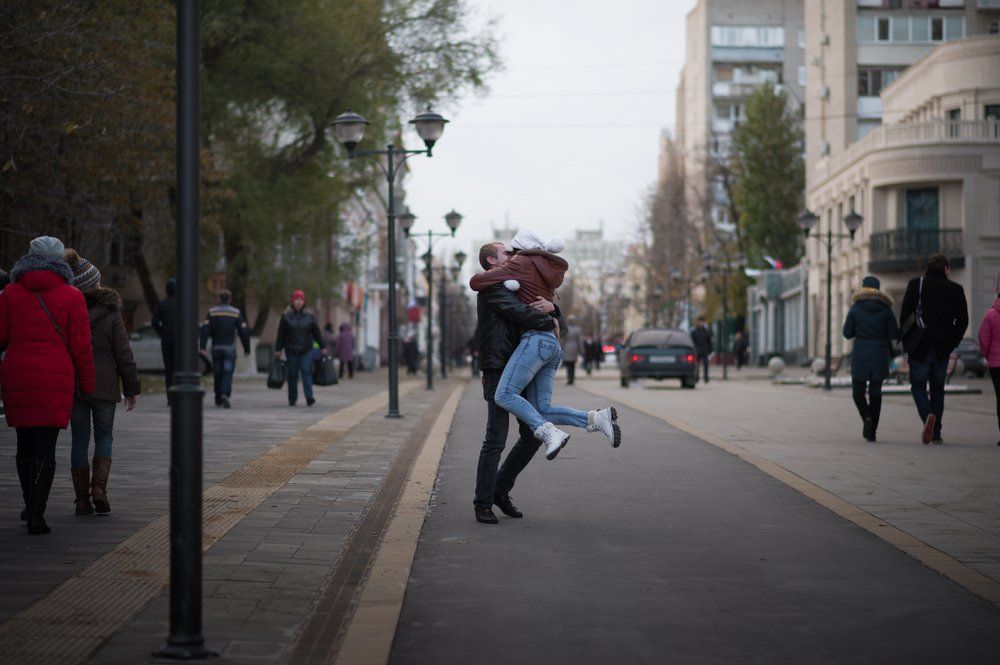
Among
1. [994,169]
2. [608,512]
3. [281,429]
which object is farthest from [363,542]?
[994,169]

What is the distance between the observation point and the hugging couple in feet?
26.9

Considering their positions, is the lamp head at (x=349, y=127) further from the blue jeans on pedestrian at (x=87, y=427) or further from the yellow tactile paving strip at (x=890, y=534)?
the blue jeans on pedestrian at (x=87, y=427)

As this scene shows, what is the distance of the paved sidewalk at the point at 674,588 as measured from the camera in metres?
5.04

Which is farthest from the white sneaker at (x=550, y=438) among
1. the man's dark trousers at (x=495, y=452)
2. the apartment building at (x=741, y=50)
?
the apartment building at (x=741, y=50)

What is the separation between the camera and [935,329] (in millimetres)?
14016

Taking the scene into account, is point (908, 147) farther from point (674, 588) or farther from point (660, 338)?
point (674, 588)

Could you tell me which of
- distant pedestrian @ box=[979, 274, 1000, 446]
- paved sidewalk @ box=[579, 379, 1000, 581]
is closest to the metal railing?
paved sidewalk @ box=[579, 379, 1000, 581]

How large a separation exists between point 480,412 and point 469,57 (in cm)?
1623

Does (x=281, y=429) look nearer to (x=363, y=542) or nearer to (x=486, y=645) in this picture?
(x=363, y=542)

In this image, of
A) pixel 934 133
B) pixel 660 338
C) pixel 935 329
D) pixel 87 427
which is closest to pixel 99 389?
pixel 87 427

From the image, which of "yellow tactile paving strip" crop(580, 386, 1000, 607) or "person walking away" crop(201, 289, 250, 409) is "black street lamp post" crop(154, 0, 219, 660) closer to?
"yellow tactile paving strip" crop(580, 386, 1000, 607)

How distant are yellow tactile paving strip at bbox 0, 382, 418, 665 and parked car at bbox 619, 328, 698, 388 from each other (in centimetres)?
2568

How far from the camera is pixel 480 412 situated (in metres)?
21.7

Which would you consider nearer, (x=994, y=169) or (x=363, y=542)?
(x=363, y=542)
